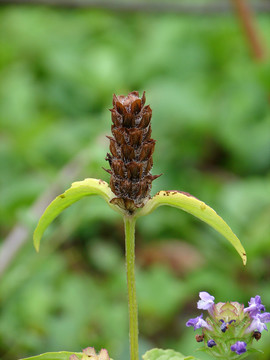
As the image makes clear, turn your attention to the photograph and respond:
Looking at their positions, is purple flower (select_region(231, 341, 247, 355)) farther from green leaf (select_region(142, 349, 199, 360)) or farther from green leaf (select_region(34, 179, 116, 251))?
green leaf (select_region(34, 179, 116, 251))

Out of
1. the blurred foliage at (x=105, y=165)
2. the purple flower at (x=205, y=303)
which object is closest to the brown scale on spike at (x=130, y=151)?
the purple flower at (x=205, y=303)

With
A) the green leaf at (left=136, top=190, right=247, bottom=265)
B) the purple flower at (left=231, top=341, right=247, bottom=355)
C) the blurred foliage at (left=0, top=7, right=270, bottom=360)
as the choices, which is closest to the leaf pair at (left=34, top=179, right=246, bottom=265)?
the green leaf at (left=136, top=190, right=247, bottom=265)

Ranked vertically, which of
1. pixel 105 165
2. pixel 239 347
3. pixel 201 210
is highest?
pixel 105 165

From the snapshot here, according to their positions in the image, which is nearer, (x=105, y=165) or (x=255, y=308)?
(x=255, y=308)

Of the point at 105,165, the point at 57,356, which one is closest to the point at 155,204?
the point at 57,356

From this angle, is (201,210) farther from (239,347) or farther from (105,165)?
(105,165)

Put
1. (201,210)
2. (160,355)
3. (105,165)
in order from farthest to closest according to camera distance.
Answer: (105,165)
(160,355)
(201,210)

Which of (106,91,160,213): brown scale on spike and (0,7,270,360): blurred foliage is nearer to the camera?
(106,91,160,213): brown scale on spike

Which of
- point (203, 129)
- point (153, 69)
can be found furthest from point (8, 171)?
point (153, 69)

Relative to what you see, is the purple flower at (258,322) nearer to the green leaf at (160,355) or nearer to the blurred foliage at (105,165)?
the green leaf at (160,355)
